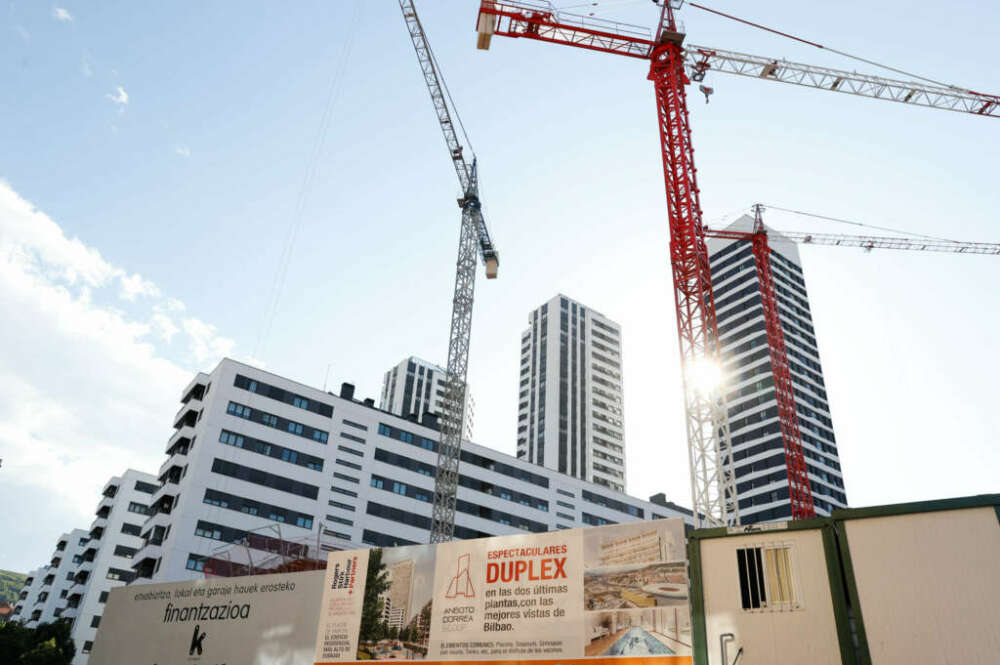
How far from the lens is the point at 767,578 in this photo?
17.6m

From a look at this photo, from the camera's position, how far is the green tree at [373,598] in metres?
24.1

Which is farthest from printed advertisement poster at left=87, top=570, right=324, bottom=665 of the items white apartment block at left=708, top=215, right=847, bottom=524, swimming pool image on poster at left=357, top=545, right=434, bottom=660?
white apartment block at left=708, top=215, right=847, bottom=524

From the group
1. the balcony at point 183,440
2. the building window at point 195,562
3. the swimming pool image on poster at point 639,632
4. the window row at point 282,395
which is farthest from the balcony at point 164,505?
the swimming pool image on poster at point 639,632

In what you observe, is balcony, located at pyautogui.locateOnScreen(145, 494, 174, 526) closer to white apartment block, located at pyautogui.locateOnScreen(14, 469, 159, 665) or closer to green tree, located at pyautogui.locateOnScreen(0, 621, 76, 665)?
green tree, located at pyautogui.locateOnScreen(0, 621, 76, 665)

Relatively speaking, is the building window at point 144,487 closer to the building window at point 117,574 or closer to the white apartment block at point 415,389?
the building window at point 117,574

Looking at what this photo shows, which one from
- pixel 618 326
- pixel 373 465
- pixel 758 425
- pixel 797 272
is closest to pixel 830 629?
pixel 373 465

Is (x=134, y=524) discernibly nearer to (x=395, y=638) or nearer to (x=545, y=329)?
(x=545, y=329)

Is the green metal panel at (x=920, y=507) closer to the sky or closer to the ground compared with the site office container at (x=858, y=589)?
closer to the sky

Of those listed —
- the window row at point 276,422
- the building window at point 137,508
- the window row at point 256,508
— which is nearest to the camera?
the window row at point 256,508

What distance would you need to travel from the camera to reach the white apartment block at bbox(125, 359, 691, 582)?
64.5 m

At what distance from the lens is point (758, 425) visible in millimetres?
107688

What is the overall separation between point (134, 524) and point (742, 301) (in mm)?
107229

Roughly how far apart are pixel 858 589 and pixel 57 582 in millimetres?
153817

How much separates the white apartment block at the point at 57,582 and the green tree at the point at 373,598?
4842 inches
